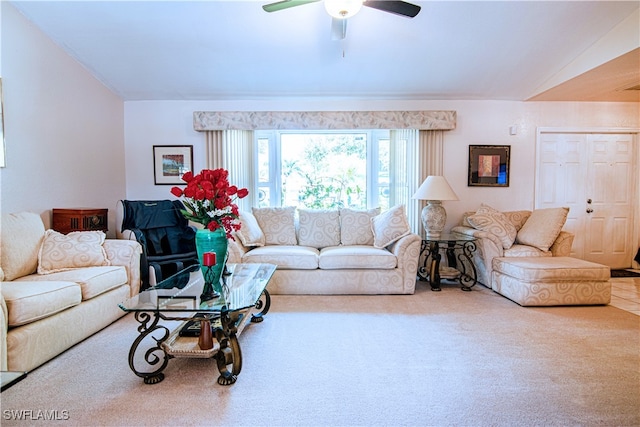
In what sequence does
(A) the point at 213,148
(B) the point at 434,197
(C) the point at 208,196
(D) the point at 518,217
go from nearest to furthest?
(C) the point at 208,196 → (B) the point at 434,197 → (D) the point at 518,217 → (A) the point at 213,148

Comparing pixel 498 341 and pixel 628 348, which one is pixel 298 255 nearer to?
pixel 498 341

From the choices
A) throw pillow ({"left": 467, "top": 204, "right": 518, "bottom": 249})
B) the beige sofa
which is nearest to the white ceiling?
throw pillow ({"left": 467, "top": 204, "right": 518, "bottom": 249})

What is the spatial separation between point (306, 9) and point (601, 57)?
2.91 metres

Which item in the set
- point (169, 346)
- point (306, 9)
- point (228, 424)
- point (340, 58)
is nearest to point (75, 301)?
point (169, 346)

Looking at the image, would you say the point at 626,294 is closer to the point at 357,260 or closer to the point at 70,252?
the point at 357,260

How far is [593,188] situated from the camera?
4809 mm

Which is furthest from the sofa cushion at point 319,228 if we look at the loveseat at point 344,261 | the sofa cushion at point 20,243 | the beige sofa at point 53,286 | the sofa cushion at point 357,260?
the sofa cushion at point 20,243

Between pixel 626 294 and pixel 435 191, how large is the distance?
7.44ft

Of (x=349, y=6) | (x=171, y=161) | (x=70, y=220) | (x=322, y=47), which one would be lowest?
(x=70, y=220)

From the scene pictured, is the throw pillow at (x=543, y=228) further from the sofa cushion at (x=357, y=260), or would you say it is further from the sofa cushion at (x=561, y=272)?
the sofa cushion at (x=357, y=260)

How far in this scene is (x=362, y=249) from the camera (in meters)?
3.89

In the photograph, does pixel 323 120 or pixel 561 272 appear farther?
pixel 323 120

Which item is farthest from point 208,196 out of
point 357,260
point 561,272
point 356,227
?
point 561,272

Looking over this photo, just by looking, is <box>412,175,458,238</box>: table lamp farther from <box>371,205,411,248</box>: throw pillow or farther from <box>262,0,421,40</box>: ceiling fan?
<box>262,0,421,40</box>: ceiling fan
